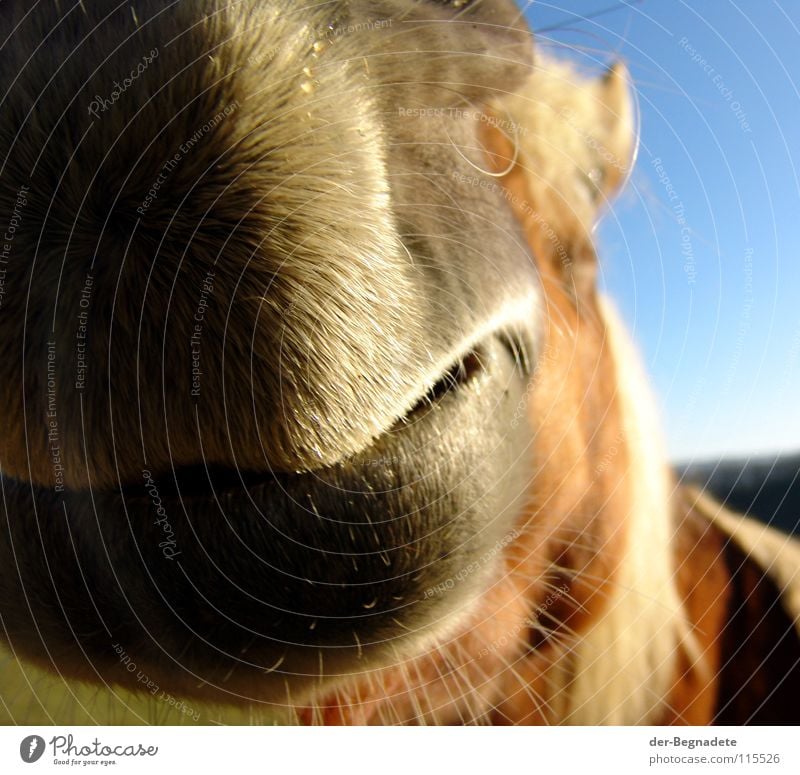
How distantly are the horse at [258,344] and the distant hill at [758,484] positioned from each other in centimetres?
28

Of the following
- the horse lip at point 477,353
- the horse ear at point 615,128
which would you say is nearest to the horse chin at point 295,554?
the horse lip at point 477,353

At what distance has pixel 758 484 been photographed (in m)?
0.84

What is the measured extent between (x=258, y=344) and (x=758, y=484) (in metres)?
0.62

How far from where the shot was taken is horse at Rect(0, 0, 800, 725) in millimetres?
440

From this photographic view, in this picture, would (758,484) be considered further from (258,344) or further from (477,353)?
(258,344)

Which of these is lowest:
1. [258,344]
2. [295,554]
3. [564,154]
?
[295,554]

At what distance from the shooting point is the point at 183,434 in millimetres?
456

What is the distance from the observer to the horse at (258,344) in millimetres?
440

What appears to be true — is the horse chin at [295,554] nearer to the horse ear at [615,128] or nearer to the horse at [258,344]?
the horse at [258,344]

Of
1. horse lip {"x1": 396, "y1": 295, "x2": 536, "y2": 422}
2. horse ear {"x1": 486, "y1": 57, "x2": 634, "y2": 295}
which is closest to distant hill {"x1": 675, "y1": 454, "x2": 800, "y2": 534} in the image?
horse ear {"x1": 486, "y1": 57, "x2": 634, "y2": 295}

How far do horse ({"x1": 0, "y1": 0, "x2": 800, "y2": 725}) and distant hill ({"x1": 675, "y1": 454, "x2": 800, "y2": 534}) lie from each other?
0.28 meters

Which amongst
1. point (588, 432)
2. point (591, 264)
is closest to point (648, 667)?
point (588, 432)

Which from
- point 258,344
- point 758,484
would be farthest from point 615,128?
point 258,344

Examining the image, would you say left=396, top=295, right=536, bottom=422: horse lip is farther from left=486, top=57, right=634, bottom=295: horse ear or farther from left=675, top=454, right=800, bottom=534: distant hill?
left=675, top=454, right=800, bottom=534: distant hill
